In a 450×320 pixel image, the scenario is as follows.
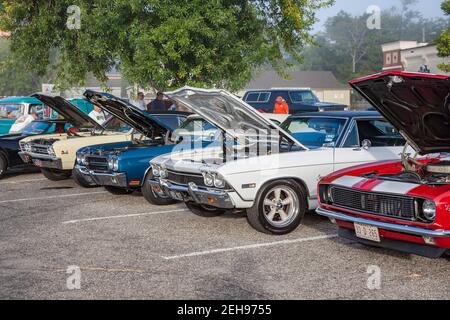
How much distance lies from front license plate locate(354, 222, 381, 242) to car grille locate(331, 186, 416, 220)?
5.7 inches

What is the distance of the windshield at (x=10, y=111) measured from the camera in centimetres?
1822

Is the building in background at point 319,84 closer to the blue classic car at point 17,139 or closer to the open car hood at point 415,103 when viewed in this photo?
the blue classic car at point 17,139

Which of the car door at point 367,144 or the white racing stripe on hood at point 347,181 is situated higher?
the car door at point 367,144

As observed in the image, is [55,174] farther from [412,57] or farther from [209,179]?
[412,57]

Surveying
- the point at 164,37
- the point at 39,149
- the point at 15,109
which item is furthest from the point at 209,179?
the point at 15,109

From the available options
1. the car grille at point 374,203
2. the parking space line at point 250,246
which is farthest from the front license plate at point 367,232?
the parking space line at point 250,246

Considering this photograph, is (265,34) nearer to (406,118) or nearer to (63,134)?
(63,134)

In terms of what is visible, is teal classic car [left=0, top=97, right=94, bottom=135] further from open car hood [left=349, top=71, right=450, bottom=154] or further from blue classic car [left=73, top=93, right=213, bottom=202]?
open car hood [left=349, top=71, right=450, bottom=154]

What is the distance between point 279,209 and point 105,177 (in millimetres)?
3389

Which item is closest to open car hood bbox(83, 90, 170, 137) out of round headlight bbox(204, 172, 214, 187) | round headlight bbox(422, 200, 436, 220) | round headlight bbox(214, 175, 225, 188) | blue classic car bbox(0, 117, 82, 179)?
blue classic car bbox(0, 117, 82, 179)

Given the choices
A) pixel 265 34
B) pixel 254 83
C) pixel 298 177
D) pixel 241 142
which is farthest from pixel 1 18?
pixel 254 83

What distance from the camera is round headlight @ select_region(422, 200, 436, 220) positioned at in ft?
18.2

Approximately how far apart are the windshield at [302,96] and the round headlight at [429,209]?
68.6ft

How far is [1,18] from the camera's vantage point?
18.1 m
